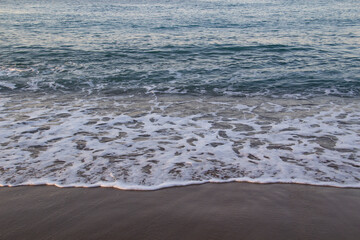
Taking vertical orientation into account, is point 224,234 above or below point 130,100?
above

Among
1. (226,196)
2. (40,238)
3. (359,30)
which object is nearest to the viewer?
(40,238)

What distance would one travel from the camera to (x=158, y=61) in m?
10.8

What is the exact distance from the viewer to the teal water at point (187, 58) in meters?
8.11

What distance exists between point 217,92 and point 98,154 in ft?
13.5

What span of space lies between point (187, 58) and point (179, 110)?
17.2 ft

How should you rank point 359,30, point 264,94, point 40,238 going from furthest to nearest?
point 359,30 < point 264,94 < point 40,238

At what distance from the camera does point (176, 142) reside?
185 inches

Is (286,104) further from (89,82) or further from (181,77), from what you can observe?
(89,82)

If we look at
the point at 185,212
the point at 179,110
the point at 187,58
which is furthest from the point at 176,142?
the point at 187,58

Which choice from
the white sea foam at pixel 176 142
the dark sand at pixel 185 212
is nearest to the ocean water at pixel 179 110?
the white sea foam at pixel 176 142

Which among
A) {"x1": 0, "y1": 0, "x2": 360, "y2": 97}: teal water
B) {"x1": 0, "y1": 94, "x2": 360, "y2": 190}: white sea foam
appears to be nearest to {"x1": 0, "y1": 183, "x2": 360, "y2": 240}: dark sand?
{"x1": 0, "y1": 94, "x2": 360, "y2": 190}: white sea foam

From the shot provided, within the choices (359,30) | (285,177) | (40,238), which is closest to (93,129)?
(40,238)

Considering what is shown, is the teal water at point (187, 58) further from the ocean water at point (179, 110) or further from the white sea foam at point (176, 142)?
the white sea foam at point (176, 142)

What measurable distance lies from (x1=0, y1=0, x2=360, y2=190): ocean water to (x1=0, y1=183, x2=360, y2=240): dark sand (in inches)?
8.6
